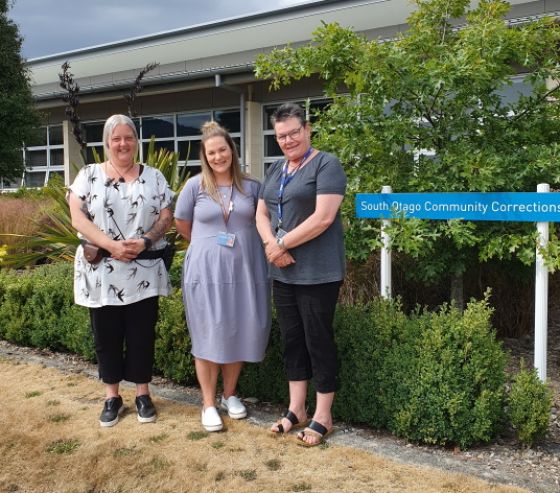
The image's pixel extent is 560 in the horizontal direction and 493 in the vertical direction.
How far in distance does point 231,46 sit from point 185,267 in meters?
15.1

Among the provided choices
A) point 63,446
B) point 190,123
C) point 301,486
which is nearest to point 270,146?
point 190,123

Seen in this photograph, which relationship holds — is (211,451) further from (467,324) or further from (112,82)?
(112,82)

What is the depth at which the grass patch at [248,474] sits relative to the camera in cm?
294

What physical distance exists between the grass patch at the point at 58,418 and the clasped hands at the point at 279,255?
1662mm

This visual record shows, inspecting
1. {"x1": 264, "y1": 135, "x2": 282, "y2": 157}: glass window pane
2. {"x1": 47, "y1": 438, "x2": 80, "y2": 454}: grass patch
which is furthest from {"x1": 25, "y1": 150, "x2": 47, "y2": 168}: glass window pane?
{"x1": 47, "y1": 438, "x2": 80, "y2": 454}: grass patch

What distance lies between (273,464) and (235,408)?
2.34 feet

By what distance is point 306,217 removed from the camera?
328cm

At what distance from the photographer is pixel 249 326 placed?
11.8ft

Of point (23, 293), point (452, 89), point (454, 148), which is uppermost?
point (452, 89)

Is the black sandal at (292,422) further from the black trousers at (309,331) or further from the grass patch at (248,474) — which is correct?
the grass patch at (248,474)

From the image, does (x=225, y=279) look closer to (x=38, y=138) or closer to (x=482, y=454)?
(x=482, y=454)

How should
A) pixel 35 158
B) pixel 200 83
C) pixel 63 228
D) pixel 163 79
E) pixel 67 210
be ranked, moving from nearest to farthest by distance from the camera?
pixel 63 228 < pixel 67 210 < pixel 200 83 < pixel 163 79 < pixel 35 158

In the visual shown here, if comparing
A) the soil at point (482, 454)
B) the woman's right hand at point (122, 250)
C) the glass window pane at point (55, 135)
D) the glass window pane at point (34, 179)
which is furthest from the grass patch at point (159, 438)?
the glass window pane at point (34, 179)

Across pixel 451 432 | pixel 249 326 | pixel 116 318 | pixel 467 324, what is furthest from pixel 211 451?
pixel 467 324
